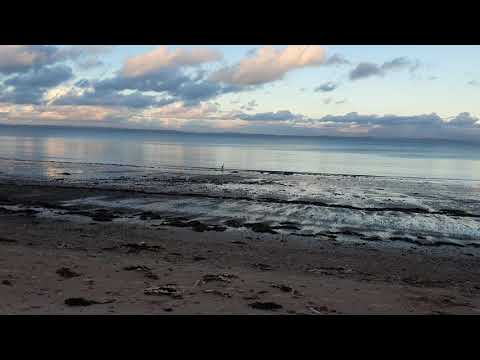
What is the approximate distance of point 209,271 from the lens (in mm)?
10070

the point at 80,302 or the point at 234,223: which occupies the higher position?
the point at 80,302

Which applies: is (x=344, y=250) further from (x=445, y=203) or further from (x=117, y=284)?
(x=445, y=203)

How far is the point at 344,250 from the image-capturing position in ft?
46.2

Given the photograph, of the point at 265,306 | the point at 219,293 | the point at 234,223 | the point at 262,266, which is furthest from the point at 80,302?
the point at 234,223

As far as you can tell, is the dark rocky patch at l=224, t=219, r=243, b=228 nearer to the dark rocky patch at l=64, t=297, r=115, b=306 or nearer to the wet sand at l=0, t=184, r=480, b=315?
the wet sand at l=0, t=184, r=480, b=315

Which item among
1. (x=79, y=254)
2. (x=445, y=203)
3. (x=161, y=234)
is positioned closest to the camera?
(x=79, y=254)

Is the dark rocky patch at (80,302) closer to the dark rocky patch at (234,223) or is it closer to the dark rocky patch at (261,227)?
the dark rocky patch at (261,227)

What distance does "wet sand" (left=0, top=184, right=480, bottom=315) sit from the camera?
23.6 feet

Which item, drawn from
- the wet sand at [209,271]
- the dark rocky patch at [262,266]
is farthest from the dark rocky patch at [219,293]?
the dark rocky patch at [262,266]

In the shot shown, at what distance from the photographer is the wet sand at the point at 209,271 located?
7.20 m

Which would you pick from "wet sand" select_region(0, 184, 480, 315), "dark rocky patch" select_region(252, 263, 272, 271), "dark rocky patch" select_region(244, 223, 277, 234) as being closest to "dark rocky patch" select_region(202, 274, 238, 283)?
"wet sand" select_region(0, 184, 480, 315)

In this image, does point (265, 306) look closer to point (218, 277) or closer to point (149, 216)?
point (218, 277)
